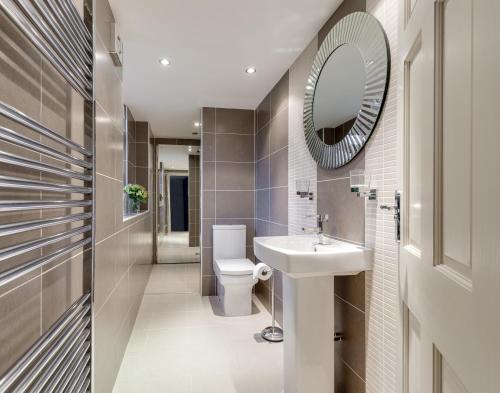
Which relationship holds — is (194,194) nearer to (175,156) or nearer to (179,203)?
(179,203)

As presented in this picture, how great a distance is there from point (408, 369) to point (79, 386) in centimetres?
121

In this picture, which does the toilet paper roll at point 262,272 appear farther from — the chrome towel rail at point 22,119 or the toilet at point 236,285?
the chrome towel rail at point 22,119

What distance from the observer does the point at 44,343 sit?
91cm

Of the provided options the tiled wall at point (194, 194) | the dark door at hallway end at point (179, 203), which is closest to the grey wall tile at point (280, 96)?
the tiled wall at point (194, 194)

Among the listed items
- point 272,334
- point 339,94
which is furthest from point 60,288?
point 272,334

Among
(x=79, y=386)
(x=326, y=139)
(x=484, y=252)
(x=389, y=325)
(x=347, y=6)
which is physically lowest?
(x=79, y=386)

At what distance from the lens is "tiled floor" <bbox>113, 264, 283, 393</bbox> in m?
2.12

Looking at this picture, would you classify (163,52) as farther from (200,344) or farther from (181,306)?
(181,306)

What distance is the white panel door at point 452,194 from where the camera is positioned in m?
0.44

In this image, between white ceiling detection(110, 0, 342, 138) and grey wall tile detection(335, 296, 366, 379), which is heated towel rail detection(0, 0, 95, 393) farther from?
grey wall tile detection(335, 296, 366, 379)

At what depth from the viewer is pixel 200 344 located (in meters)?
2.70

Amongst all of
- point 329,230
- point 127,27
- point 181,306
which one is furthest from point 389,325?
point 181,306

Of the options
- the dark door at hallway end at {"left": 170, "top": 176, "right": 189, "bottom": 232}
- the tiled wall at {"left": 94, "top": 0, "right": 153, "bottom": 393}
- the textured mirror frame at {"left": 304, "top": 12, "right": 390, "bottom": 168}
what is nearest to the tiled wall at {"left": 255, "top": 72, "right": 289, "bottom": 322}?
the textured mirror frame at {"left": 304, "top": 12, "right": 390, "bottom": 168}

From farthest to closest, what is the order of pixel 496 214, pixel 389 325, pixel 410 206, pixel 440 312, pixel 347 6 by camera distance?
pixel 347 6 < pixel 389 325 < pixel 410 206 < pixel 440 312 < pixel 496 214
